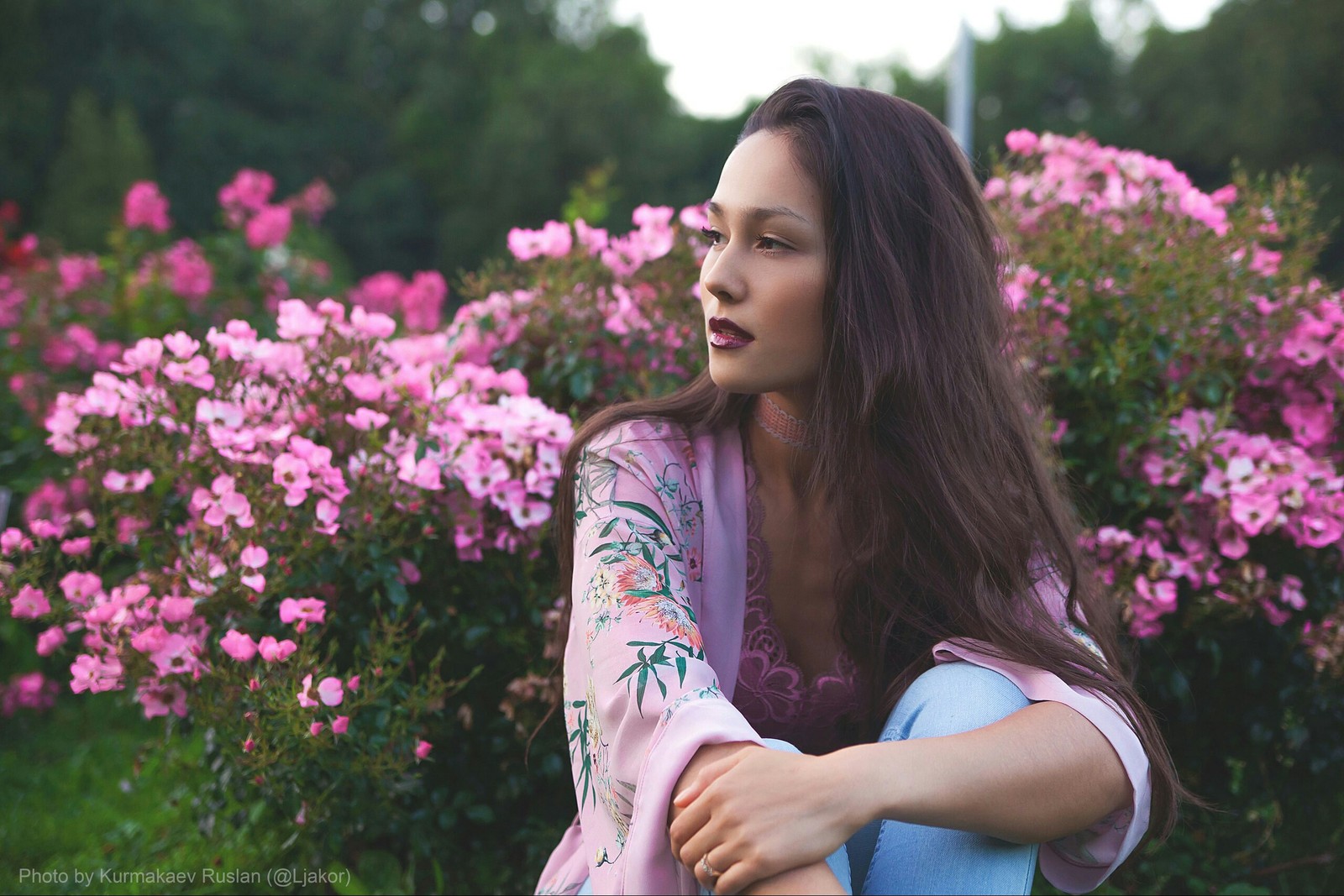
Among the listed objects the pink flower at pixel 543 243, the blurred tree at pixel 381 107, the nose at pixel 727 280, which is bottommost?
the nose at pixel 727 280

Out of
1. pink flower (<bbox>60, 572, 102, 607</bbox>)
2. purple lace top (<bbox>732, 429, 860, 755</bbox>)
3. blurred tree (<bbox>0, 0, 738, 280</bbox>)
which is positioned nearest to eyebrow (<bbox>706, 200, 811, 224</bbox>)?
purple lace top (<bbox>732, 429, 860, 755</bbox>)

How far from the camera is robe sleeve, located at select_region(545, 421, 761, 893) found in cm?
127

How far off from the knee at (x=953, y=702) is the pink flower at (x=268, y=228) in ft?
13.6

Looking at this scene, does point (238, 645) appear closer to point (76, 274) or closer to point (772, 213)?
point (772, 213)

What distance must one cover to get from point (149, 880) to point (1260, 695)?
8.04 feet

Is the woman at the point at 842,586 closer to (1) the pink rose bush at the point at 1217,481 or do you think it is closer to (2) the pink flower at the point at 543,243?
(1) the pink rose bush at the point at 1217,481

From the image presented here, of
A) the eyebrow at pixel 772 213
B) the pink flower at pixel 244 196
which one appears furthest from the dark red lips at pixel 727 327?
the pink flower at pixel 244 196

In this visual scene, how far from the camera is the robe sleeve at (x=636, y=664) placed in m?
1.27

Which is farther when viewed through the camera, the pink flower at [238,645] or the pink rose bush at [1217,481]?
the pink rose bush at [1217,481]

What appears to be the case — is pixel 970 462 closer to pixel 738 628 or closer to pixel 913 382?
pixel 913 382

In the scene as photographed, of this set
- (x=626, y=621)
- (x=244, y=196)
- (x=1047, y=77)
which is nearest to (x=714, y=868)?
(x=626, y=621)

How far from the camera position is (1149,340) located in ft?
7.47

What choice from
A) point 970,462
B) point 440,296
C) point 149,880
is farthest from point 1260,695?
point 440,296

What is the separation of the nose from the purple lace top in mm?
362
